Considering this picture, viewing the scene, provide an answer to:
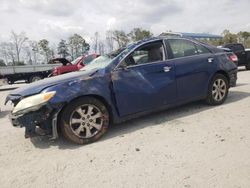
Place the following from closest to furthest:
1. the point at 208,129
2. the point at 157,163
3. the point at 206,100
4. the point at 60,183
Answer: the point at 60,183, the point at 157,163, the point at 208,129, the point at 206,100

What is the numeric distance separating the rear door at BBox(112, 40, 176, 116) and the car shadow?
0.32 meters

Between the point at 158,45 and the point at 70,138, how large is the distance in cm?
252

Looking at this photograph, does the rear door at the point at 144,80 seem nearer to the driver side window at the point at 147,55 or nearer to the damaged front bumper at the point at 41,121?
the driver side window at the point at 147,55

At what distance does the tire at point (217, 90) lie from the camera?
621 centimetres

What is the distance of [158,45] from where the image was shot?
5.63m

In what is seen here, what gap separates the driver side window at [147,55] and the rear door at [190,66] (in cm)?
23

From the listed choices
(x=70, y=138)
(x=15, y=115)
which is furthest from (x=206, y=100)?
(x=15, y=115)

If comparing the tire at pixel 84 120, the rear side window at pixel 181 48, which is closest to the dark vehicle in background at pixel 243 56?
the rear side window at pixel 181 48

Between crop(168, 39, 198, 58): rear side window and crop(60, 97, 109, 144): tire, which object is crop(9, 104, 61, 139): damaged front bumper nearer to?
crop(60, 97, 109, 144): tire

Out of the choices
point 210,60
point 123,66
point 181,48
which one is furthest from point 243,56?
point 123,66

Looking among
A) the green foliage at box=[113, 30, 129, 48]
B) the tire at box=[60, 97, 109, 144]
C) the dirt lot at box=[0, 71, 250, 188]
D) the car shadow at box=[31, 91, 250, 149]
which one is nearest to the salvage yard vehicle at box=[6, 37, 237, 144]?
the tire at box=[60, 97, 109, 144]

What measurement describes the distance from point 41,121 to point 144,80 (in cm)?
195

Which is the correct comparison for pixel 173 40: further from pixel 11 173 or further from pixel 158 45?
pixel 11 173

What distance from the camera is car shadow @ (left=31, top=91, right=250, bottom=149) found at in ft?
15.6
